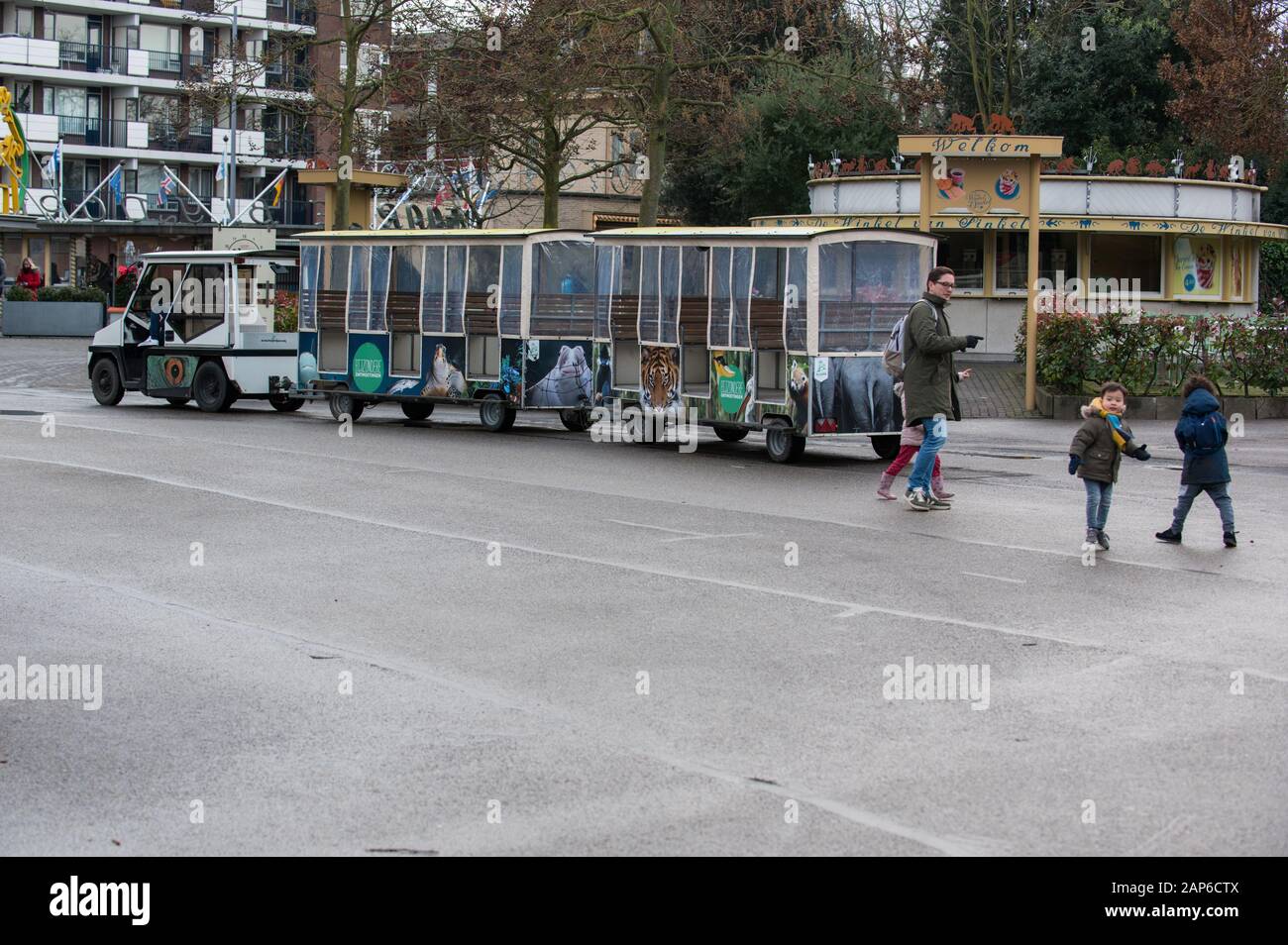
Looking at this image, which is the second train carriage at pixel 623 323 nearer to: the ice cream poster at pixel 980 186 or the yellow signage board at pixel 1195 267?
the ice cream poster at pixel 980 186

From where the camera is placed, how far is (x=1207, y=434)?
12234 mm

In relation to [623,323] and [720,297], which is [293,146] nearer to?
[623,323]

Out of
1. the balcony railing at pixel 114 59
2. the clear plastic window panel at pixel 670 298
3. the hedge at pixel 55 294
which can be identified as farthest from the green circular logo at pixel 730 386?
the balcony railing at pixel 114 59

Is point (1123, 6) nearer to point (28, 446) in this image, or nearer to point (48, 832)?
point (28, 446)

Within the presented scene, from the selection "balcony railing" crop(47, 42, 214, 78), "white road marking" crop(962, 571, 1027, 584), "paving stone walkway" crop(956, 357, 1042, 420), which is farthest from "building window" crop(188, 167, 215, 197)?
"white road marking" crop(962, 571, 1027, 584)

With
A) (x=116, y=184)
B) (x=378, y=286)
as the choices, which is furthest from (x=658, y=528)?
(x=116, y=184)

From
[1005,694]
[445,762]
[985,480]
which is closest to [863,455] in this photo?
[985,480]

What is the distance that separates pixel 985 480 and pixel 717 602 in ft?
24.1

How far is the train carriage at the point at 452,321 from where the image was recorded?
21422mm

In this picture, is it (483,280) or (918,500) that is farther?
(483,280)

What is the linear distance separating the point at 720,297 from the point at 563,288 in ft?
10.5

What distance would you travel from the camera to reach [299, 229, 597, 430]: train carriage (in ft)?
70.3

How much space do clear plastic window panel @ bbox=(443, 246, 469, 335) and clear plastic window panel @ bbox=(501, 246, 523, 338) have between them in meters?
0.74

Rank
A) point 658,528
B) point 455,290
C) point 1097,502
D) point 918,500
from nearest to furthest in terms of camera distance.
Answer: point 1097,502
point 658,528
point 918,500
point 455,290
